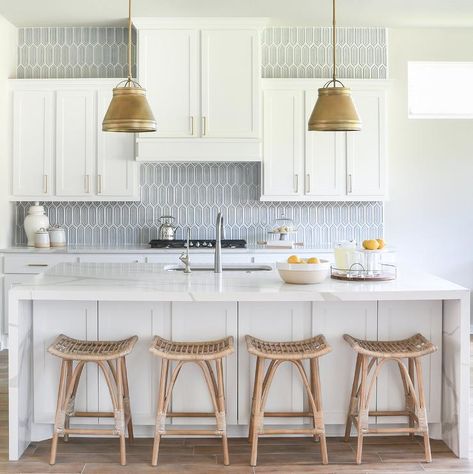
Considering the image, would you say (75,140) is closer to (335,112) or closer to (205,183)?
(205,183)

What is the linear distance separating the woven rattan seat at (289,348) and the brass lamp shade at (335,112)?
1025mm

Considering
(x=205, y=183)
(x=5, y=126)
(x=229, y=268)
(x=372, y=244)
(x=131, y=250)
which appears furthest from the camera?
(x=205, y=183)

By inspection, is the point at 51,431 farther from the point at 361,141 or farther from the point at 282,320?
the point at 361,141

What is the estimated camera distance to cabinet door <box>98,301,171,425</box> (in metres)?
3.52

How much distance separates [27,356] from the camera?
3463mm

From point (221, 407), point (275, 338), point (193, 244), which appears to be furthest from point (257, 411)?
point (193, 244)

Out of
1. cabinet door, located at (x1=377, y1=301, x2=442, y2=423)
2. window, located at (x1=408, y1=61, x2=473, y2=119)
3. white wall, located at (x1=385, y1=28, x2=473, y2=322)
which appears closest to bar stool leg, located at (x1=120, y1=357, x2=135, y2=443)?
cabinet door, located at (x1=377, y1=301, x2=442, y2=423)

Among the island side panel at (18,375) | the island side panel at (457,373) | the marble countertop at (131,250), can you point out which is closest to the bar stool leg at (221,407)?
the island side panel at (18,375)

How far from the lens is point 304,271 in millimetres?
3510

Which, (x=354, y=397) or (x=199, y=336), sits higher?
(x=199, y=336)

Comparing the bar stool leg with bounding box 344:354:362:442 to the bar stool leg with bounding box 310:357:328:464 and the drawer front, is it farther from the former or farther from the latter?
the drawer front

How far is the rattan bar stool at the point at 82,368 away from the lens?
323 centimetres

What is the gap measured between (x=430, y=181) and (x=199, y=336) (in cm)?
348

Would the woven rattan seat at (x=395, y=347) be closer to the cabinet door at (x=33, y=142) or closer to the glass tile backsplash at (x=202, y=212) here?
the glass tile backsplash at (x=202, y=212)
